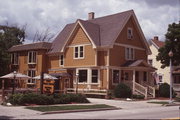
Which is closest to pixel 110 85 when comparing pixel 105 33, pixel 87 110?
pixel 105 33

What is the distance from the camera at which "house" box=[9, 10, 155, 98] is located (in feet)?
125

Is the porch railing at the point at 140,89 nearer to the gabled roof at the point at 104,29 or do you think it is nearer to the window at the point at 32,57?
the gabled roof at the point at 104,29

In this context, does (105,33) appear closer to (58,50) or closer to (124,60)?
(124,60)

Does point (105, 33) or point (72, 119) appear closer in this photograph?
point (72, 119)

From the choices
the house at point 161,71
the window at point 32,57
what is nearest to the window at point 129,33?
the house at point 161,71

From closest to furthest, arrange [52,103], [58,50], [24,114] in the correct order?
[24,114] < [52,103] < [58,50]

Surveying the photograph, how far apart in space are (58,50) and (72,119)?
2824 cm

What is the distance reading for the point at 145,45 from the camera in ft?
144

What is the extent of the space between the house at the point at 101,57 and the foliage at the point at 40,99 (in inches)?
365

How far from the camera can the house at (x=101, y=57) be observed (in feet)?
125

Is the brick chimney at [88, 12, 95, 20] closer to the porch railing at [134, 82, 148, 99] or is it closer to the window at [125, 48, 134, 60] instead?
the window at [125, 48, 134, 60]

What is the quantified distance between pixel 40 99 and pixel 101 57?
15.1 metres

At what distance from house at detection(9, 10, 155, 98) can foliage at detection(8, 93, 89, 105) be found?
928 centimetres

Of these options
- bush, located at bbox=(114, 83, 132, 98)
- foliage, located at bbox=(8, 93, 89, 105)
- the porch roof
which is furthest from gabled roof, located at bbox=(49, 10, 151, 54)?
foliage, located at bbox=(8, 93, 89, 105)
